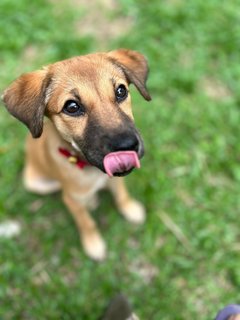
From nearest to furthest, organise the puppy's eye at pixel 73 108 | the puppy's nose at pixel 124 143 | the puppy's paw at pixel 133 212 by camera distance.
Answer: the puppy's nose at pixel 124 143
the puppy's eye at pixel 73 108
the puppy's paw at pixel 133 212

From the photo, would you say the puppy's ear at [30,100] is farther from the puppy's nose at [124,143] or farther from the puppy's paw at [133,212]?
the puppy's paw at [133,212]

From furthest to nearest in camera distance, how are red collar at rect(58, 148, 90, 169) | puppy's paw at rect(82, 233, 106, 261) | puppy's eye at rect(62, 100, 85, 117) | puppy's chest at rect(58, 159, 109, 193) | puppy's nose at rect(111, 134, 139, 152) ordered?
puppy's paw at rect(82, 233, 106, 261) → puppy's chest at rect(58, 159, 109, 193) → red collar at rect(58, 148, 90, 169) → puppy's eye at rect(62, 100, 85, 117) → puppy's nose at rect(111, 134, 139, 152)

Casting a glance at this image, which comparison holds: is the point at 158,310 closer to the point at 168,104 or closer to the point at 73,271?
the point at 73,271

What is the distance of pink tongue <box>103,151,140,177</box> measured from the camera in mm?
2674


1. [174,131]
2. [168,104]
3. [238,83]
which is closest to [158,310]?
[174,131]

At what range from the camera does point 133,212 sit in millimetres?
4270

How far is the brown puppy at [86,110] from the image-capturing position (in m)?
2.72

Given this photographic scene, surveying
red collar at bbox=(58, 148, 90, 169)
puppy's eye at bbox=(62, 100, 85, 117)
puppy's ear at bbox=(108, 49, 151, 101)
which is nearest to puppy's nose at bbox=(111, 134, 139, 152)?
puppy's eye at bbox=(62, 100, 85, 117)

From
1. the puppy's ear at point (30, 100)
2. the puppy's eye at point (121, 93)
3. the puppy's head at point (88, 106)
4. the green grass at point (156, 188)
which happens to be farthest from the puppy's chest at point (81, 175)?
the green grass at point (156, 188)

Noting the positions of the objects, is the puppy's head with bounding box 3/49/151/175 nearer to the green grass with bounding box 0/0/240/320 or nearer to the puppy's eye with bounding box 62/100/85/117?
the puppy's eye with bounding box 62/100/85/117

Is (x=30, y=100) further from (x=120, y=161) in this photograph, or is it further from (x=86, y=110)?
(x=120, y=161)

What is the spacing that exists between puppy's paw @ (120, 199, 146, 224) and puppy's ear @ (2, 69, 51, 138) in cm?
159

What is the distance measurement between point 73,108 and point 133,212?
67.6 inches

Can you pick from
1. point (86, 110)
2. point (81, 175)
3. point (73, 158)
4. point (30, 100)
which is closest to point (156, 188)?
point (81, 175)
